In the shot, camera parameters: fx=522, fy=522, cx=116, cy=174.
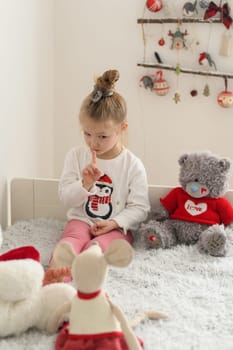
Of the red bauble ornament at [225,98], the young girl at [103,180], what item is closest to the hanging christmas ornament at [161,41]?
the red bauble ornament at [225,98]

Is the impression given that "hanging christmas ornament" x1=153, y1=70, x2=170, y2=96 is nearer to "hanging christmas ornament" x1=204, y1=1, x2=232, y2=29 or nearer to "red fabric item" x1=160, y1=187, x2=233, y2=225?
"hanging christmas ornament" x1=204, y1=1, x2=232, y2=29

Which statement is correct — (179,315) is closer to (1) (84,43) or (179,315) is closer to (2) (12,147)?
(2) (12,147)

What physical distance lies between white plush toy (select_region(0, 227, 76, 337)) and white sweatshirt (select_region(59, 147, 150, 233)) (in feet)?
1.83

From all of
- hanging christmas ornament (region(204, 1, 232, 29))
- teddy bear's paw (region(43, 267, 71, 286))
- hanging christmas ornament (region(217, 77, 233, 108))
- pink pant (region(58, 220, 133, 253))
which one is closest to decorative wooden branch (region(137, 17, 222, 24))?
hanging christmas ornament (region(204, 1, 232, 29))

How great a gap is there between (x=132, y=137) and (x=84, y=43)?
1.48 ft

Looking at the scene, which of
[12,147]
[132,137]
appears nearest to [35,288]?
[12,147]

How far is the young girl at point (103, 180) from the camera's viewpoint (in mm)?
1544

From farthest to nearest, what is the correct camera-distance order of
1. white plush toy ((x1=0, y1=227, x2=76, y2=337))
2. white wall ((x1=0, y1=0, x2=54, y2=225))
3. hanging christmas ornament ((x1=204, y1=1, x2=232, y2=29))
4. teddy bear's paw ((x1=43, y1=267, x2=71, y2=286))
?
hanging christmas ornament ((x1=204, y1=1, x2=232, y2=29)) → white wall ((x1=0, y1=0, x2=54, y2=225)) → teddy bear's paw ((x1=43, y1=267, x2=71, y2=286)) → white plush toy ((x1=0, y1=227, x2=76, y2=337))

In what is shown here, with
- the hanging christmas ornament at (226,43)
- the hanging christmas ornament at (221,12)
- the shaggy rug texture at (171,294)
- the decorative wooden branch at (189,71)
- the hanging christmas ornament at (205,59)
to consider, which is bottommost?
the shaggy rug texture at (171,294)

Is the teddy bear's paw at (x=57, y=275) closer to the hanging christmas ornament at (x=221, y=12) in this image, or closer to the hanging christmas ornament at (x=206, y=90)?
the hanging christmas ornament at (x=206, y=90)

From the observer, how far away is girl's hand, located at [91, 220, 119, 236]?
62.4 inches

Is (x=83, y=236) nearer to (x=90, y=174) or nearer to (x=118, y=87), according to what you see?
(x=90, y=174)

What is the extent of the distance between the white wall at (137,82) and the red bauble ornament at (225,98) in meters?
0.04

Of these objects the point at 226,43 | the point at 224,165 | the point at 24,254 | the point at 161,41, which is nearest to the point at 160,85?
the point at 161,41
